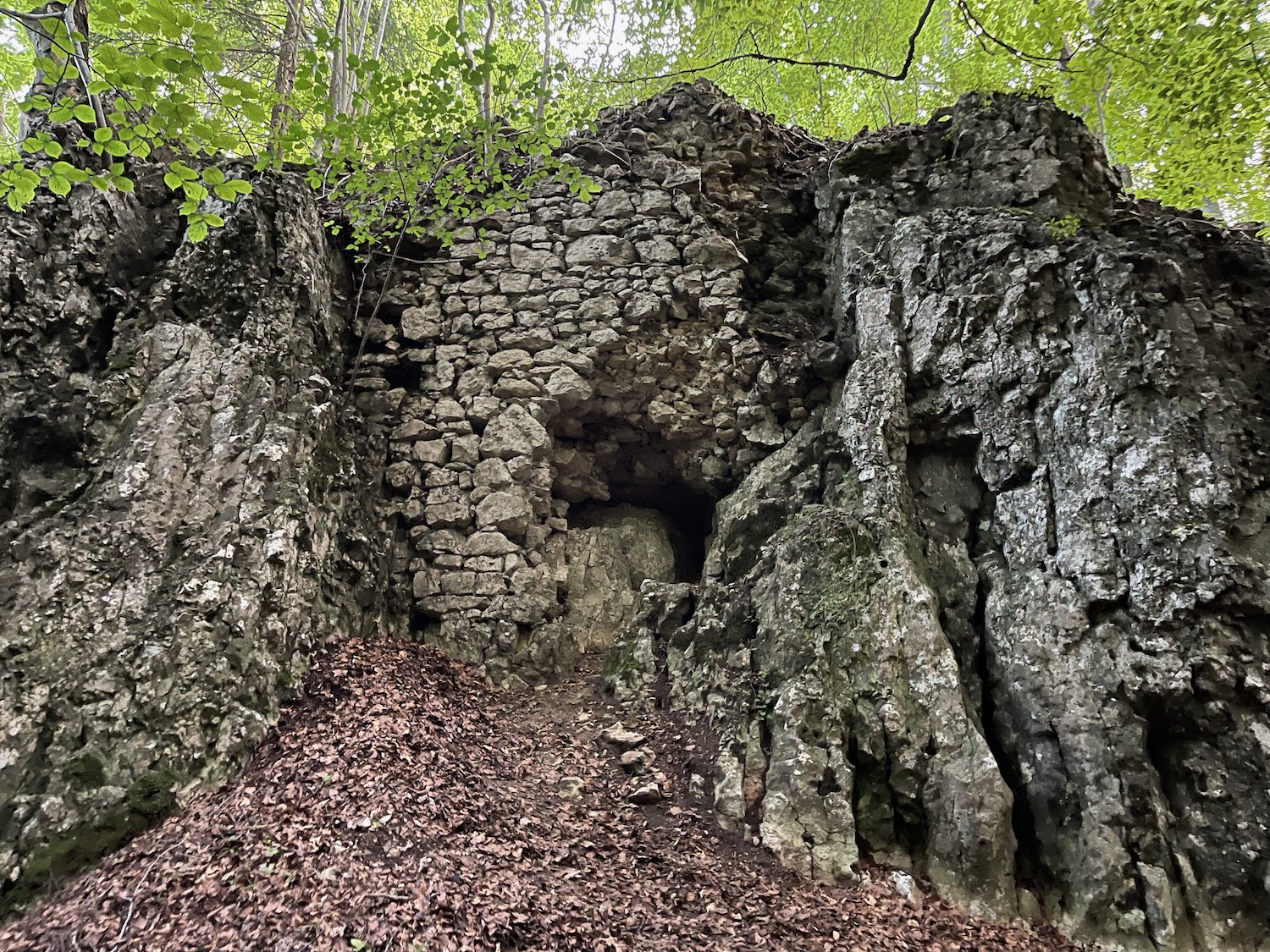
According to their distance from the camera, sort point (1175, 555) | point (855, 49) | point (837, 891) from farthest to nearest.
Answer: point (855, 49), point (1175, 555), point (837, 891)

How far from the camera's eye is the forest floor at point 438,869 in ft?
9.32

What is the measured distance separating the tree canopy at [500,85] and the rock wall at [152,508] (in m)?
0.62

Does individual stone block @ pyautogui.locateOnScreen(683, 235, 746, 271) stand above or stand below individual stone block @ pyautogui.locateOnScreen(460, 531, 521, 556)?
above

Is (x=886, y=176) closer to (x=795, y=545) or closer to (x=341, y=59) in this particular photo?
(x=795, y=545)

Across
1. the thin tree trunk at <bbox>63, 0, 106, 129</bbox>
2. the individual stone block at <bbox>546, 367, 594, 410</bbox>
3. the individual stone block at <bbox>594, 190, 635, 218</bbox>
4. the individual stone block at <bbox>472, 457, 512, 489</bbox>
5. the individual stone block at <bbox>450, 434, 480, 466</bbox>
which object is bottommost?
the individual stone block at <bbox>472, 457, 512, 489</bbox>

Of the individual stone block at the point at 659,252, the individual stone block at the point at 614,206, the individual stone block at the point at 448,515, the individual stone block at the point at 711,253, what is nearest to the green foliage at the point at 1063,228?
the individual stone block at the point at 711,253

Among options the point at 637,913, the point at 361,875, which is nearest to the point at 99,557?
the point at 361,875

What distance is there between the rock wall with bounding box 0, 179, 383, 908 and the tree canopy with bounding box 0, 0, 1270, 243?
2.03 ft

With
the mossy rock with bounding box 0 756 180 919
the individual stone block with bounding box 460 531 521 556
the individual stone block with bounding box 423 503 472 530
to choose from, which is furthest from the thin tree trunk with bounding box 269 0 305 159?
the mossy rock with bounding box 0 756 180 919

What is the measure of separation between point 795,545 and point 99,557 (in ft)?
14.8

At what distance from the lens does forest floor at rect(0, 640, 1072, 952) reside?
9.32 feet

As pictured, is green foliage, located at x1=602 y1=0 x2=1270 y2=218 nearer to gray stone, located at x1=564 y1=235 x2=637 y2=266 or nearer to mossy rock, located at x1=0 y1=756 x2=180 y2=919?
gray stone, located at x1=564 y1=235 x2=637 y2=266

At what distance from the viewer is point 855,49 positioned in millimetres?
8977

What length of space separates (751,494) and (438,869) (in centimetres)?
369
